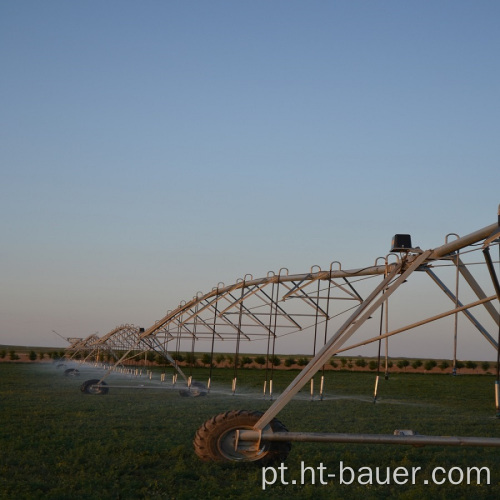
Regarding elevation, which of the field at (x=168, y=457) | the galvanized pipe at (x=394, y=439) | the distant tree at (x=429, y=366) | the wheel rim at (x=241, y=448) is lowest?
the field at (x=168, y=457)

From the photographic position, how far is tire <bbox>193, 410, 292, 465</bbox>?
9219 mm

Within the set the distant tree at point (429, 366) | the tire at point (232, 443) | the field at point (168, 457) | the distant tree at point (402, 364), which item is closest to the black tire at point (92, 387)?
the field at point (168, 457)

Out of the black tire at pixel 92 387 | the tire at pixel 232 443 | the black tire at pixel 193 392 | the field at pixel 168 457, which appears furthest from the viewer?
the black tire at pixel 92 387

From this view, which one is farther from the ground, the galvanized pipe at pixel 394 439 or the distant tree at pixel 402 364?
the distant tree at pixel 402 364

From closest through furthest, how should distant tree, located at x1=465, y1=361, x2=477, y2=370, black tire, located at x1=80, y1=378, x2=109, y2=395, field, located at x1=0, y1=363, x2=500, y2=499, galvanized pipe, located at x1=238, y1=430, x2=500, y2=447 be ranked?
1. field, located at x1=0, y1=363, x2=500, y2=499
2. galvanized pipe, located at x1=238, y1=430, x2=500, y2=447
3. black tire, located at x1=80, y1=378, x2=109, y2=395
4. distant tree, located at x1=465, y1=361, x2=477, y2=370

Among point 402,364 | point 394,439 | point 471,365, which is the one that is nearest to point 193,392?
point 394,439

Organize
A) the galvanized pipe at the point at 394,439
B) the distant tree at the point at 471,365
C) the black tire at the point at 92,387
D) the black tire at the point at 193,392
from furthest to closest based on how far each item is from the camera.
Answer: the distant tree at the point at 471,365
the black tire at the point at 92,387
the black tire at the point at 193,392
the galvanized pipe at the point at 394,439

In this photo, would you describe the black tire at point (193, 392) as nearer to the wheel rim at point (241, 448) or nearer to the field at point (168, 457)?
the field at point (168, 457)

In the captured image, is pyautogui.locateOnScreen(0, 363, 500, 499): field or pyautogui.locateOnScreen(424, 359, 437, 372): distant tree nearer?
pyautogui.locateOnScreen(0, 363, 500, 499): field

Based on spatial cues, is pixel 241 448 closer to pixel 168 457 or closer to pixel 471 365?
pixel 168 457

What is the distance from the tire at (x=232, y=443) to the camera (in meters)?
9.22

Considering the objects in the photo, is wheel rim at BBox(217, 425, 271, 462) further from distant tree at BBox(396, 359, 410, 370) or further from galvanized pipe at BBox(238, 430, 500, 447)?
distant tree at BBox(396, 359, 410, 370)

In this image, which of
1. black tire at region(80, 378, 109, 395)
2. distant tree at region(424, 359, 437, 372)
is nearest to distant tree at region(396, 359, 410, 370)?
distant tree at region(424, 359, 437, 372)

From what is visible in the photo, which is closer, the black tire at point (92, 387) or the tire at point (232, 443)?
the tire at point (232, 443)
